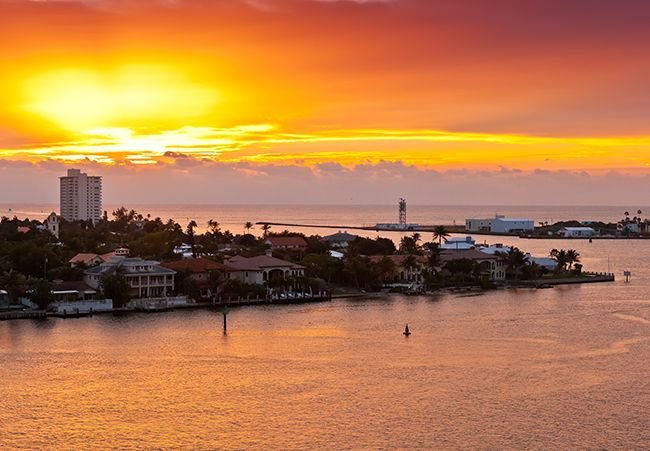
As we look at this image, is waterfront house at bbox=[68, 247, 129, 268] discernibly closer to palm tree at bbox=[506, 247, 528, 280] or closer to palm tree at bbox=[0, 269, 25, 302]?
palm tree at bbox=[0, 269, 25, 302]

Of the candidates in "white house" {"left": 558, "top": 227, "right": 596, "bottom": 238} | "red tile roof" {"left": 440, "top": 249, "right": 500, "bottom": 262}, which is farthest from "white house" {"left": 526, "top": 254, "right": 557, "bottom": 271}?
"white house" {"left": 558, "top": 227, "right": 596, "bottom": 238}

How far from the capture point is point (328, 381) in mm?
28234

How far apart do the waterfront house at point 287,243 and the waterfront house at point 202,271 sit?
768 inches

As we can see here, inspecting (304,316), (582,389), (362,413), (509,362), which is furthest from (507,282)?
(362,413)

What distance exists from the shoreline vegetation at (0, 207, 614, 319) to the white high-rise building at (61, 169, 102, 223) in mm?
77564

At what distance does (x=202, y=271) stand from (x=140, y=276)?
3.99 m

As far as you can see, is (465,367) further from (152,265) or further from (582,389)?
(152,265)

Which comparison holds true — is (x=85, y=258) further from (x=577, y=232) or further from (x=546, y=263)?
(x=577, y=232)

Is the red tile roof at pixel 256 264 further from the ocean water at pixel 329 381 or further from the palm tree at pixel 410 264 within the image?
the ocean water at pixel 329 381

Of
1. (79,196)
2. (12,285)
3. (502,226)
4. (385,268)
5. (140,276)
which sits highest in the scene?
(79,196)

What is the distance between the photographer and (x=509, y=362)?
31.4 metres

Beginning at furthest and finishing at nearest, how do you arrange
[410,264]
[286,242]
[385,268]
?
[286,242] → [410,264] → [385,268]

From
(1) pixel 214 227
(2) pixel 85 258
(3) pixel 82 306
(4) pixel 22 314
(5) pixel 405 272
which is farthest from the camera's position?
(1) pixel 214 227

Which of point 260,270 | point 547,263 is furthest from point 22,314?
point 547,263
